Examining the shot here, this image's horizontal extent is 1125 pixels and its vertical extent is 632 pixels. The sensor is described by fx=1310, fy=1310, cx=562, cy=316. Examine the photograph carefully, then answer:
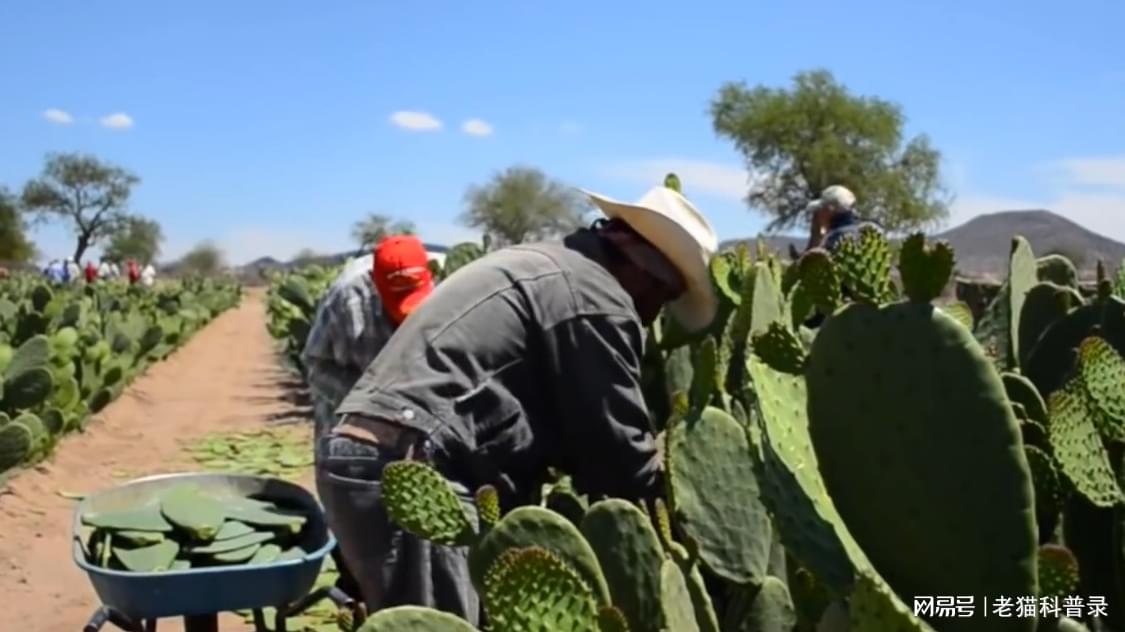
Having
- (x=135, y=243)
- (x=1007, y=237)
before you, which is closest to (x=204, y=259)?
(x=135, y=243)

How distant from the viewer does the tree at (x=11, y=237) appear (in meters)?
63.4

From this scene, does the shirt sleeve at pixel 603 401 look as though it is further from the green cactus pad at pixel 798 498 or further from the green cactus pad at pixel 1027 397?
the green cactus pad at pixel 798 498

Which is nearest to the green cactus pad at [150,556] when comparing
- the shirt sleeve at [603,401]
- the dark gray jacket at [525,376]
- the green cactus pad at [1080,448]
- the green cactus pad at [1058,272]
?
the dark gray jacket at [525,376]

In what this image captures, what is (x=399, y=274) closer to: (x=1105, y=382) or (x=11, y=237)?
(x=1105, y=382)

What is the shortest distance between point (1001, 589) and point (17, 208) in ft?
245

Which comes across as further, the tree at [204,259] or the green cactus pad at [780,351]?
the tree at [204,259]

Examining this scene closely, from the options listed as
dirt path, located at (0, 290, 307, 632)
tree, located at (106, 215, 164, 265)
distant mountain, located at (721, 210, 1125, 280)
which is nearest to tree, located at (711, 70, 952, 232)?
distant mountain, located at (721, 210, 1125, 280)

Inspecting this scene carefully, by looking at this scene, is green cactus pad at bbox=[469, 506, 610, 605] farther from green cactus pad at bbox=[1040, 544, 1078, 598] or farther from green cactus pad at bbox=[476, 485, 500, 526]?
green cactus pad at bbox=[1040, 544, 1078, 598]

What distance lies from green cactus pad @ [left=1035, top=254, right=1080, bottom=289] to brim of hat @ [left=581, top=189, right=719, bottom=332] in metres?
1.03

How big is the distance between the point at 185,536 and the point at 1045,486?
7.46ft

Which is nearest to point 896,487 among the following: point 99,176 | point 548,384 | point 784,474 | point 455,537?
point 784,474

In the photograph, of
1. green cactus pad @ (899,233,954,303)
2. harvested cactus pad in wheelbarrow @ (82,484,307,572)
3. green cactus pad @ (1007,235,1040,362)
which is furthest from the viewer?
harvested cactus pad in wheelbarrow @ (82,484,307,572)

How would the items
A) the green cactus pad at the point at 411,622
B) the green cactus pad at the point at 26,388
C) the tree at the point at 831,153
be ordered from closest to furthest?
the green cactus pad at the point at 411,622, the green cactus pad at the point at 26,388, the tree at the point at 831,153

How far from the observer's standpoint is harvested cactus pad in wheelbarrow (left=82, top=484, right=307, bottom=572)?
3324 mm
